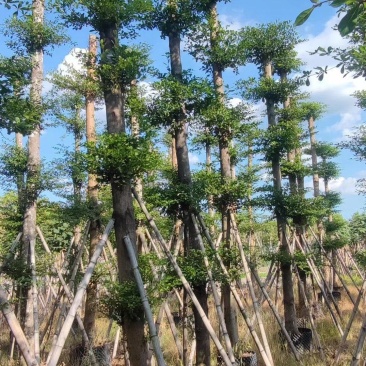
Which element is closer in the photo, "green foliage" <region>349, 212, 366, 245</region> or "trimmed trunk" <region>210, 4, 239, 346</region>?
"trimmed trunk" <region>210, 4, 239, 346</region>

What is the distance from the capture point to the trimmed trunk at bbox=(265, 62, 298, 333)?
12.2 meters

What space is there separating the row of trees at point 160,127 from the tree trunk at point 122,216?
0.06ft

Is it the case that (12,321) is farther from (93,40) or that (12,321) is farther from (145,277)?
(93,40)

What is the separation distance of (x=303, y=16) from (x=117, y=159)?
5.31m

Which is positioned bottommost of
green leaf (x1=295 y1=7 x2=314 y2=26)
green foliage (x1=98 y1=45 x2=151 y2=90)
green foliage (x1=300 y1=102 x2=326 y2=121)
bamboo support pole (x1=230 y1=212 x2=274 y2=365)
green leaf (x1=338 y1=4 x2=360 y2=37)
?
bamboo support pole (x1=230 y1=212 x2=274 y2=365)

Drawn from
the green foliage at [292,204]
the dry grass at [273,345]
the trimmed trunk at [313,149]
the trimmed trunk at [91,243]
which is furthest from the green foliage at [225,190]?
the trimmed trunk at [313,149]

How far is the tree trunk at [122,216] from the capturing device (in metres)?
6.55

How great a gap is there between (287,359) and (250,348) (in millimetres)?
1002

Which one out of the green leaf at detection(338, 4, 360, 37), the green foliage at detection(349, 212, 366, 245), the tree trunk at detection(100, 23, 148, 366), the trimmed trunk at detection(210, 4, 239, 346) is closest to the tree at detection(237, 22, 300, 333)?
the trimmed trunk at detection(210, 4, 239, 346)

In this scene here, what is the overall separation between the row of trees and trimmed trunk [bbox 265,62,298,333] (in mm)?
31

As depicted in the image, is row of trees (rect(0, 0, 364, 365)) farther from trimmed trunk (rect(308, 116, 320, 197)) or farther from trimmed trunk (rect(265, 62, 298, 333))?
trimmed trunk (rect(308, 116, 320, 197))

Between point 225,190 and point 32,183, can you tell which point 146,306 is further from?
point 32,183

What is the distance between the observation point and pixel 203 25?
33.3ft

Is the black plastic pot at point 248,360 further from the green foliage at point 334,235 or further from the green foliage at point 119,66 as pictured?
the green foliage at point 334,235
